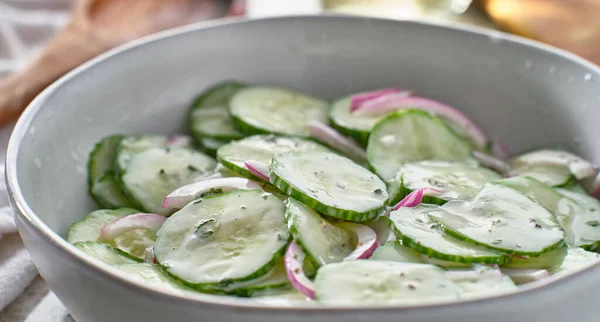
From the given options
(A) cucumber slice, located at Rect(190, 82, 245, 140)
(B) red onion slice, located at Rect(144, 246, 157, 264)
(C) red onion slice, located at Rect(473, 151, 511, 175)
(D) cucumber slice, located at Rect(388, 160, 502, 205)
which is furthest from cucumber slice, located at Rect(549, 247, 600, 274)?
(A) cucumber slice, located at Rect(190, 82, 245, 140)

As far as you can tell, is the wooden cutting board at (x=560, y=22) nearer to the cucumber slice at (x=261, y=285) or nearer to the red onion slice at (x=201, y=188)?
the red onion slice at (x=201, y=188)

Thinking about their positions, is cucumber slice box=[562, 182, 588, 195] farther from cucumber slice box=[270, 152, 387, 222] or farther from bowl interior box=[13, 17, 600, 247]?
cucumber slice box=[270, 152, 387, 222]

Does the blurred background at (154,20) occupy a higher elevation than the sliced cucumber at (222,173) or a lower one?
higher

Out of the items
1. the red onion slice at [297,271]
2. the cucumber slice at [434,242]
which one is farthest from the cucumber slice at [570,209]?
the red onion slice at [297,271]

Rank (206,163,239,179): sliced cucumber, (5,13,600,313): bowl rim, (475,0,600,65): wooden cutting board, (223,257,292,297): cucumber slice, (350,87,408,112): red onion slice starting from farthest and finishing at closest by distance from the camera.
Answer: (475,0,600,65): wooden cutting board, (350,87,408,112): red onion slice, (206,163,239,179): sliced cucumber, (223,257,292,297): cucumber slice, (5,13,600,313): bowl rim

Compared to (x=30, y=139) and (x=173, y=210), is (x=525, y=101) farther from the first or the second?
(x=30, y=139)

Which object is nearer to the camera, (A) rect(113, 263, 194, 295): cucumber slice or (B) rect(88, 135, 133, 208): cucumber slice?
(A) rect(113, 263, 194, 295): cucumber slice
